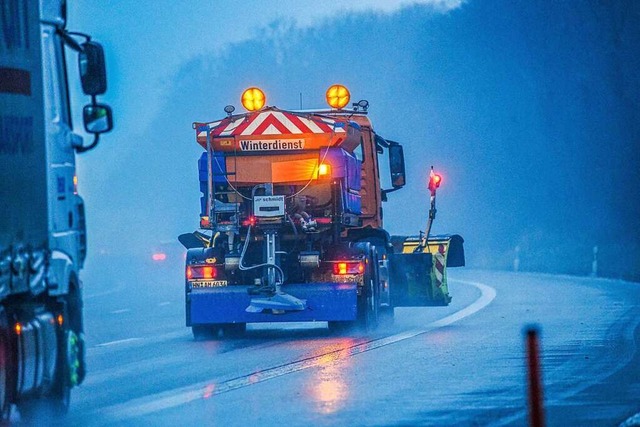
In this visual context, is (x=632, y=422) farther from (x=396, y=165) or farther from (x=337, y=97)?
(x=396, y=165)

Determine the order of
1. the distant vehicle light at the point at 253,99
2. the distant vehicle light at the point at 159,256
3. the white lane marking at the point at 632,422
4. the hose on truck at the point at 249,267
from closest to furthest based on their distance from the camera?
the white lane marking at the point at 632,422, the hose on truck at the point at 249,267, the distant vehicle light at the point at 253,99, the distant vehicle light at the point at 159,256

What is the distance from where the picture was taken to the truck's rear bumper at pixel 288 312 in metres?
19.3

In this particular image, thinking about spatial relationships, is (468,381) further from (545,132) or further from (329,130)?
(545,132)

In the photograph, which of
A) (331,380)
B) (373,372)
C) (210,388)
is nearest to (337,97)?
(373,372)

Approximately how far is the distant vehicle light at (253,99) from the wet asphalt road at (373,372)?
10.1ft

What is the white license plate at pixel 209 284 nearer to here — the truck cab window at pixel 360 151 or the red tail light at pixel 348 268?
the red tail light at pixel 348 268

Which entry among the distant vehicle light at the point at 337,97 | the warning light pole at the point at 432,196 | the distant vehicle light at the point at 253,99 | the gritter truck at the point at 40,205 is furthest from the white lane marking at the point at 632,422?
the warning light pole at the point at 432,196

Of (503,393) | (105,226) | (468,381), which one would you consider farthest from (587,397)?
(105,226)

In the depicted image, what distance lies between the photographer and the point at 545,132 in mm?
82312

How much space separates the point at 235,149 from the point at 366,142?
2.57 m

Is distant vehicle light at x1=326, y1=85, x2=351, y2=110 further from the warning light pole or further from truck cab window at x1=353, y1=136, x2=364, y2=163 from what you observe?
the warning light pole

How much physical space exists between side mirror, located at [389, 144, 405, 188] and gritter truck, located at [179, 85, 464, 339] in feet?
4.94

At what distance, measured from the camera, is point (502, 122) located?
95.2 meters

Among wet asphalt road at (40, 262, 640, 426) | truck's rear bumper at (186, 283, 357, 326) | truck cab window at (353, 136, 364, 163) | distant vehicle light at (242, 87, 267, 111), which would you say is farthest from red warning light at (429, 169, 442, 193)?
truck's rear bumper at (186, 283, 357, 326)
